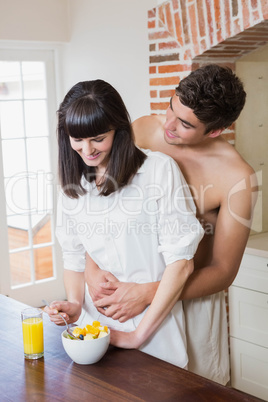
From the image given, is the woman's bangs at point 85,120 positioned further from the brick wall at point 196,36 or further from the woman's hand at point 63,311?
the brick wall at point 196,36

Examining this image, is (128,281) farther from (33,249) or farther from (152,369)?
(33,249)

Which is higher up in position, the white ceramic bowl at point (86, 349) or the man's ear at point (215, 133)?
the man's ear at point (215, 133)

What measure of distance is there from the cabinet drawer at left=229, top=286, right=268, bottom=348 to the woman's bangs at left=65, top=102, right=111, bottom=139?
5.73 ft

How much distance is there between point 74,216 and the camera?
186cm

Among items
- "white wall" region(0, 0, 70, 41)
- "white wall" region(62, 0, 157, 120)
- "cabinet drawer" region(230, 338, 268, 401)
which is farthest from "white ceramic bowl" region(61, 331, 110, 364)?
"white wall" region(0, 0, 70, 41)

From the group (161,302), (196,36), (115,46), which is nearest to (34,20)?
(115,46)

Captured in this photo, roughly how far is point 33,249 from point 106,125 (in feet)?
10.8

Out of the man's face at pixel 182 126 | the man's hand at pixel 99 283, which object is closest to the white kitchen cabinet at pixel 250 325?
the man's face at pixel 182 126

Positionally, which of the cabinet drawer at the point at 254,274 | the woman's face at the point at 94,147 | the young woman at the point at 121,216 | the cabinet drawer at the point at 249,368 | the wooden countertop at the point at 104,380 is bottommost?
the cabinet drawer at the point at 249,368

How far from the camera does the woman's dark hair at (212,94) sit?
1.81 metres

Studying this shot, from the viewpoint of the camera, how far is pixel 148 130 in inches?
88.4

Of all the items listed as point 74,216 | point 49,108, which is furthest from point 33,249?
point 74,216

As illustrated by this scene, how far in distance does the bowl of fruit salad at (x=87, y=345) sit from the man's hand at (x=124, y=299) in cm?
19

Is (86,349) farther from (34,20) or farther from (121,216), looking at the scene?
(34,20)
